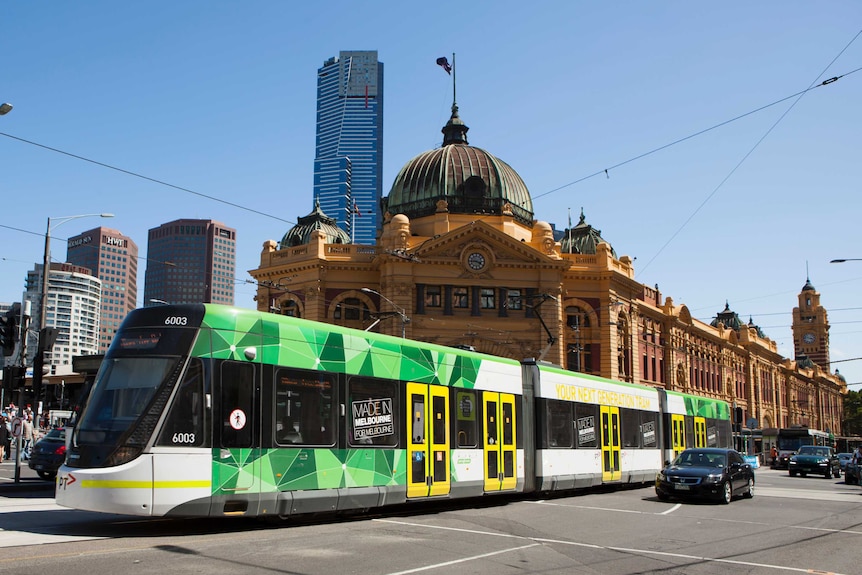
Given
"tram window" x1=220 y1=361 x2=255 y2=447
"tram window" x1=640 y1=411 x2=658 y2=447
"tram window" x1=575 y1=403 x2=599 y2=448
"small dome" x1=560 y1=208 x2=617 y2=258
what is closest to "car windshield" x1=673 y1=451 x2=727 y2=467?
"tram window" x1=575 y1=403 x2=599 y2=448

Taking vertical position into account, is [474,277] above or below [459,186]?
below

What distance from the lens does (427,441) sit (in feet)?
55.7

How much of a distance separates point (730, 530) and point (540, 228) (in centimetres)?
4475

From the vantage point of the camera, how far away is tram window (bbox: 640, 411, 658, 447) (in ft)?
89.4

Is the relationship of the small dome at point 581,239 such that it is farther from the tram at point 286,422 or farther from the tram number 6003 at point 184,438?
the tram number 6003 at point 184,438

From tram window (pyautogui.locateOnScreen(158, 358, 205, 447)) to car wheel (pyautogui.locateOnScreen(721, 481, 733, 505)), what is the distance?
46.0 feet

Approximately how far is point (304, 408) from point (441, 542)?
335 centimetres

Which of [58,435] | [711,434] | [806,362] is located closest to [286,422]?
[58,435]

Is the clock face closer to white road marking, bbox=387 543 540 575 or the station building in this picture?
the station building

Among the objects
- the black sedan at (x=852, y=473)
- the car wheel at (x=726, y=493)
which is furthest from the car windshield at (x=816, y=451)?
the car wheel at (x=726, y=493)

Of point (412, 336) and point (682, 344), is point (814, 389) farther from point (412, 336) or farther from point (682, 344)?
point (412, 336)

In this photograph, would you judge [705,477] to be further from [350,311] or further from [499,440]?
[350,311]

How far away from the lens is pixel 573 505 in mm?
20047

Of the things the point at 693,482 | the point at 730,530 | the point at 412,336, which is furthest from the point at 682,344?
the point at 730,530
